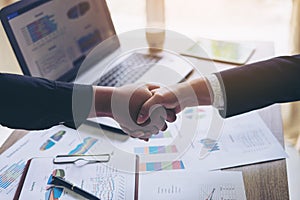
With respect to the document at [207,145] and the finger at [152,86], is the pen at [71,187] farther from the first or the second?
the finger at [152,86]

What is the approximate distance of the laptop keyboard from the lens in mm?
1137

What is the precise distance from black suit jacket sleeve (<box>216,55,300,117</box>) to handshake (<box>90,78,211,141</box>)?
7 cm

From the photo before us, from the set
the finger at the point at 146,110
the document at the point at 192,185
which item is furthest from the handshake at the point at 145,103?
the document at the point at 192,185

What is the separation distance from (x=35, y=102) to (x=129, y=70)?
37cm

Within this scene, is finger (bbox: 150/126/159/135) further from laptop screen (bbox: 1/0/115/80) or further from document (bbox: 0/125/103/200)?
laptop screen (bbox: 1/0/115/80)

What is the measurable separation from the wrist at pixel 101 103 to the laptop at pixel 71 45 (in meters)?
0.02

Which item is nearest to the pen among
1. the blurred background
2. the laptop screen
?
the laptop screen

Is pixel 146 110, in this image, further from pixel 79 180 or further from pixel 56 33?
pixel 56 33

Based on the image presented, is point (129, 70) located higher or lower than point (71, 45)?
lower

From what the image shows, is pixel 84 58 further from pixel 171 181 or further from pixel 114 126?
pixel 171 181

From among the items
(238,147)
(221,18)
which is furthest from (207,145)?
(221,18)

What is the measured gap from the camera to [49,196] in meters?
0.78

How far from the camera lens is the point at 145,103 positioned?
0.95 m

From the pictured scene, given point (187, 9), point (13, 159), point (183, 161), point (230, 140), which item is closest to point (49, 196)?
point (13, 159)
